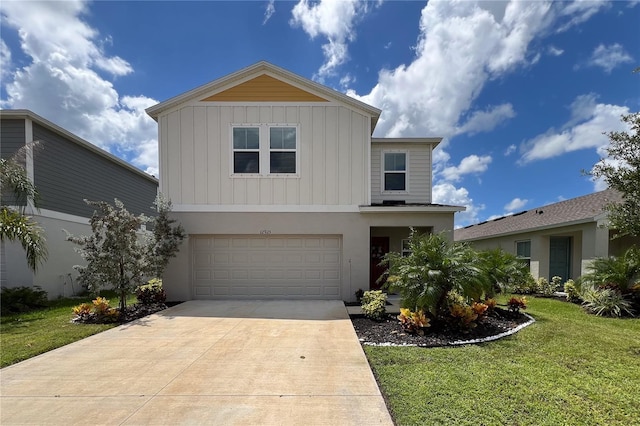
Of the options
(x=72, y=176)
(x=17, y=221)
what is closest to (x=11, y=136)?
(x=72, y=176)

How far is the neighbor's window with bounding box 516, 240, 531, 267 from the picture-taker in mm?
13916

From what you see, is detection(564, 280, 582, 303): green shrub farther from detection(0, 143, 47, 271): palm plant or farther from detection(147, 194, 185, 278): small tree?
detection(0, 143, 47, 271): palm plant

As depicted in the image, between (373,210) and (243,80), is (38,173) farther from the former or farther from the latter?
(373,210)

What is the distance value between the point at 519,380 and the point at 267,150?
8593mm

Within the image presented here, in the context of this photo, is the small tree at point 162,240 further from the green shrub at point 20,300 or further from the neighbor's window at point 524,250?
the neighbor's window at point 524,250

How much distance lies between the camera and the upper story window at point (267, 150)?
9992 millimetres

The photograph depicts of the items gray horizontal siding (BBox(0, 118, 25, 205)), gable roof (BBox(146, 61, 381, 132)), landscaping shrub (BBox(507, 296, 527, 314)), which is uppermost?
gable roof (BBox(146, 61, 381, 132))

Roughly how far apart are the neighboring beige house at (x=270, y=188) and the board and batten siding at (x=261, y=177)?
0.11 feet

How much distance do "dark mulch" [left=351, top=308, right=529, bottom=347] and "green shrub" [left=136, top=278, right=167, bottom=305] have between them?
243 inches

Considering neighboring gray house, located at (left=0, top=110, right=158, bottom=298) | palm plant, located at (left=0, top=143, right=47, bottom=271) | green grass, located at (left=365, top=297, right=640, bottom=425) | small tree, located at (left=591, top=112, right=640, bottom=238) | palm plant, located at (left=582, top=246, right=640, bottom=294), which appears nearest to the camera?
green grass, located at (left=365, top=297, right=640, bottom=425)

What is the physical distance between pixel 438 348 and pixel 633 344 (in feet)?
12.8

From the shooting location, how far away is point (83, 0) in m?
8.42

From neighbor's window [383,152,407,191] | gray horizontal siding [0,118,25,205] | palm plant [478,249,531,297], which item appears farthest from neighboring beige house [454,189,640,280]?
gray horizontal siding [0,118,25,205]

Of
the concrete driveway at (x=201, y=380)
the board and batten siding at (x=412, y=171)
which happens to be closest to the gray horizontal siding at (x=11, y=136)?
the concrete driveway at (x=201, y=380)
